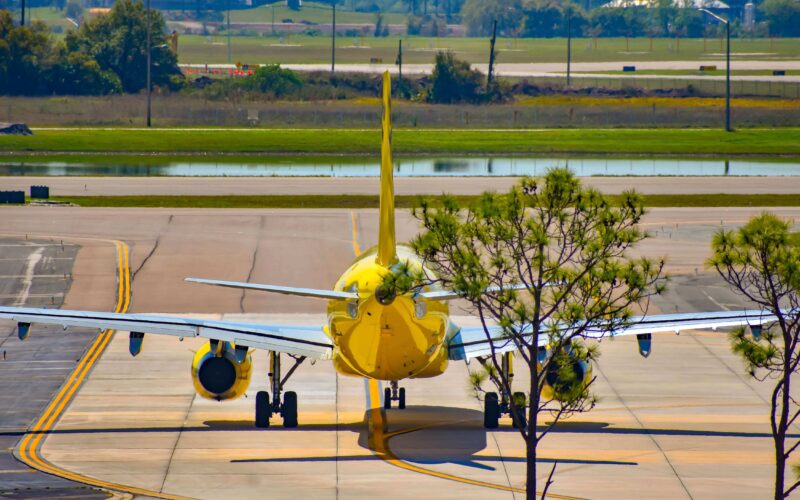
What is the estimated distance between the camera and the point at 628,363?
4372cm

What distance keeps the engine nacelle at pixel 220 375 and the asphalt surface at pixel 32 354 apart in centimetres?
462

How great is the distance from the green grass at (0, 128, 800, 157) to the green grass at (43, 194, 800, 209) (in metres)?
38.2

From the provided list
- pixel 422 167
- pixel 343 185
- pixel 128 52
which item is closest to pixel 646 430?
pixel 343 185

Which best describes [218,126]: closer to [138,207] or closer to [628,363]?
[138,207]

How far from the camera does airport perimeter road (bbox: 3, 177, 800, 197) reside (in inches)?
3634

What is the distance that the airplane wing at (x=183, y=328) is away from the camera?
33.5 metres

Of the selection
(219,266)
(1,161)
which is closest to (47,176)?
(1,161)

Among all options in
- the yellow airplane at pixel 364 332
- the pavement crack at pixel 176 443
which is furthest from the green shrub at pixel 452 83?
the yellow airplane at pixel 364 332

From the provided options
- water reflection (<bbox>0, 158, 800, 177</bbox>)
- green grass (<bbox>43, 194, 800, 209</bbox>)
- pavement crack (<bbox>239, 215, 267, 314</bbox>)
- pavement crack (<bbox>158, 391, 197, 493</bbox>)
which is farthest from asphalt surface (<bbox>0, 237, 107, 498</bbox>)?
water reflection (<bbox>0, 158, 800, 177</bbox>)

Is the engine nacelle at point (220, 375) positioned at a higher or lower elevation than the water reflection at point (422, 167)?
lower

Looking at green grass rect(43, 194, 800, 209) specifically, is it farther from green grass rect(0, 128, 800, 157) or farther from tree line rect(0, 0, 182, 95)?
tree line rect(0, 0, 182, 95)

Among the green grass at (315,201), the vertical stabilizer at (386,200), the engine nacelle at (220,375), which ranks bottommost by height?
the engine nacelle at (220,375)

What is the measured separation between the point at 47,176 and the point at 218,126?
54.4 meters

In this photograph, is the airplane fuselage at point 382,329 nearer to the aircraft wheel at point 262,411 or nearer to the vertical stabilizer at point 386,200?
the vertical stabilizer at point 386,200
